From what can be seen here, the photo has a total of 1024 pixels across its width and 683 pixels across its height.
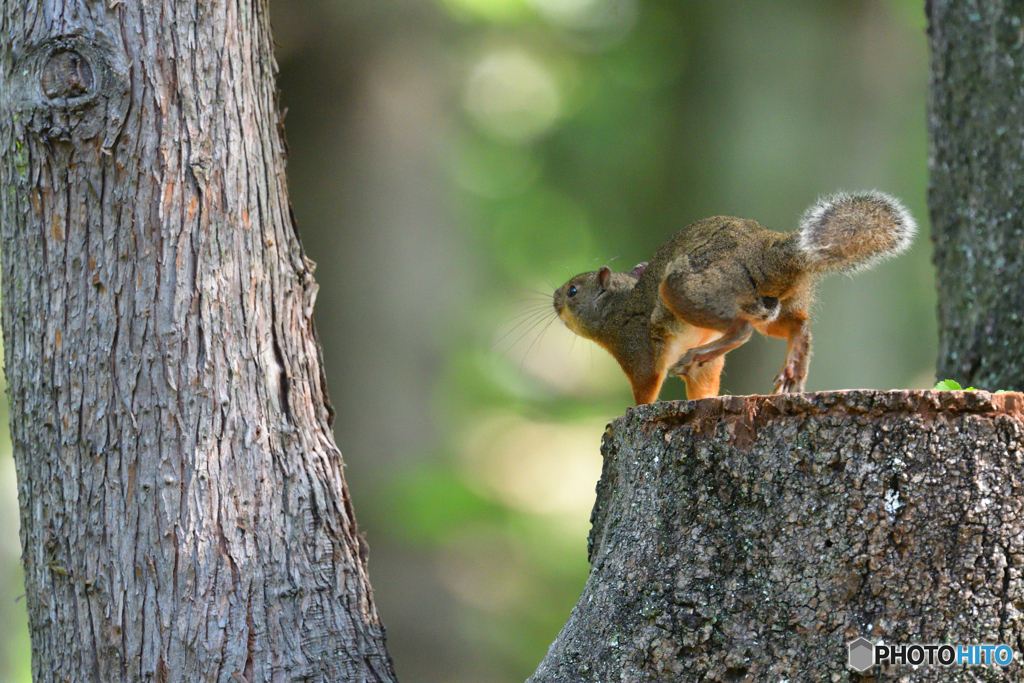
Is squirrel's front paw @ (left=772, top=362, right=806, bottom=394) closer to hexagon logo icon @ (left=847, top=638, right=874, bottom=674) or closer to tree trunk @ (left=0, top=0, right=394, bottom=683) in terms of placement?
hexagon logo icon @ (left=847, top=638, right=874, bottom=674)

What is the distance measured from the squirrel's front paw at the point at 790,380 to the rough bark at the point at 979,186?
37.9 inches

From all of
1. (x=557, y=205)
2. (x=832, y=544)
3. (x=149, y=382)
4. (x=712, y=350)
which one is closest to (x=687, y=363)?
(x=712, y=350)

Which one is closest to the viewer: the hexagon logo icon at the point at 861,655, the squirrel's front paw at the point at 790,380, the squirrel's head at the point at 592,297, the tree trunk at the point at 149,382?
the hexagon logo icon at the point at 861,655

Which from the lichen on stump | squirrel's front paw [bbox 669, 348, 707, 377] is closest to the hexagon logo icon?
the lichen on stump

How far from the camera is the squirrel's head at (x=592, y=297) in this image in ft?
11.7

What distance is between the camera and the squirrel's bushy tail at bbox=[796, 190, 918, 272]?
252cm

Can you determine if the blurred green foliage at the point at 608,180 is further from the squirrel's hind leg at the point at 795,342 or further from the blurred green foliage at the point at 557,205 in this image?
the squirrel's hind leg at the point at 795,342

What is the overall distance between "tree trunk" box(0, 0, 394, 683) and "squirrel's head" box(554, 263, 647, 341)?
1556 mm

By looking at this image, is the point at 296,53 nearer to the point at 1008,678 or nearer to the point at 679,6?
the point at 679,6

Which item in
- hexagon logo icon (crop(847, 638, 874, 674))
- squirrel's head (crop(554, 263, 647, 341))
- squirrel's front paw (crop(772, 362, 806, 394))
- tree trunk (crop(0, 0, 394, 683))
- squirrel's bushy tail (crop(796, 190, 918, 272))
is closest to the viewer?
hexagon logo icon (crop(847, 638, 874, 674))

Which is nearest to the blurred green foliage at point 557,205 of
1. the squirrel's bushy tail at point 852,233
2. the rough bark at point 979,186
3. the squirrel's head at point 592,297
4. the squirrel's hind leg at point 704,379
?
the squirrel's head at point 592,297

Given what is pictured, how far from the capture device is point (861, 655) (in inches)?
69.2

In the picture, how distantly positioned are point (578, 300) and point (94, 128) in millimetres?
1991

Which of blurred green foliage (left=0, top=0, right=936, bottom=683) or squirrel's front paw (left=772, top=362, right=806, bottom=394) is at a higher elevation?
blurred green foliage (left=0, top=0, right=936, bottom=683)
